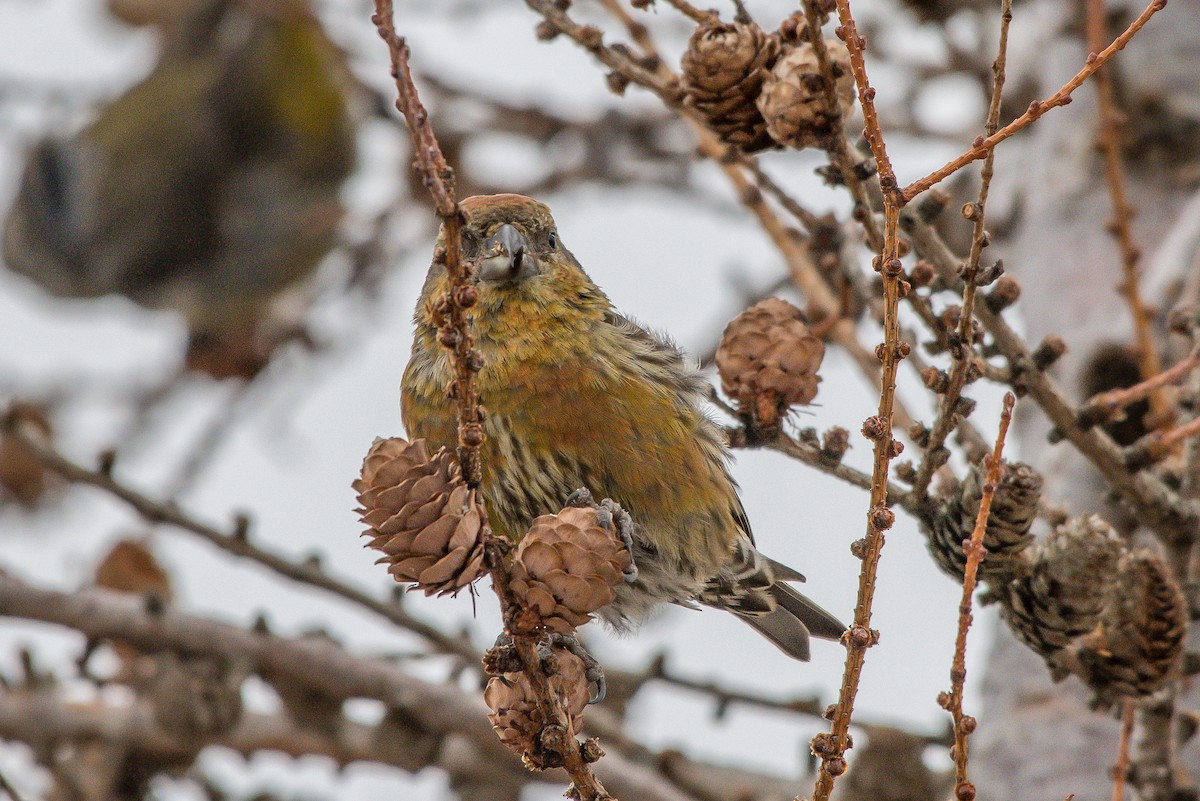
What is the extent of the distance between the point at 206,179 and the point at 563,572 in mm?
4097

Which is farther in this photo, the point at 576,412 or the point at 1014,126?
the point at 576,412

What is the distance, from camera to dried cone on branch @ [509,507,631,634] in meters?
1.82

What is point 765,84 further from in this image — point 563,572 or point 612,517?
point 563,572

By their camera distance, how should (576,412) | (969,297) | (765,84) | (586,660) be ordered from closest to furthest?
(969,297)
(586,660)
(765,84)
(576,412)

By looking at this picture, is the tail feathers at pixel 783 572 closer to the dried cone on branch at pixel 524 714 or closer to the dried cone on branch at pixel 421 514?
the dried cone on branch at pixel 524 714

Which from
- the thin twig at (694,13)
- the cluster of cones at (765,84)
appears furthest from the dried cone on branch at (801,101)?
the thin twig at (694,13)

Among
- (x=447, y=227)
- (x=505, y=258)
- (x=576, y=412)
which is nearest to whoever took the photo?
(x=447, y=227)

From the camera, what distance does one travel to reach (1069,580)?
88.9 inches

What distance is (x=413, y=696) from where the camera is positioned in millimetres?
3445

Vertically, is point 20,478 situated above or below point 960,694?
above

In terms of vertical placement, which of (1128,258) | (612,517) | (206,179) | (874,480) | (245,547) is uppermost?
(206,179)

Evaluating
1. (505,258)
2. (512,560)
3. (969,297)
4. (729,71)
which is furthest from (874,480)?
(505,258)

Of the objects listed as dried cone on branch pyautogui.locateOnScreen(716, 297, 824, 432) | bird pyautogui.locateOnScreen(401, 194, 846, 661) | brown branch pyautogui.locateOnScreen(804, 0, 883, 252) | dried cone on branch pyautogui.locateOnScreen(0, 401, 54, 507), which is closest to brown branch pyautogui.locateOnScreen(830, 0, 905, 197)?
brown branch pyautogui.locateOnScreen(804, 0, 883, 252)

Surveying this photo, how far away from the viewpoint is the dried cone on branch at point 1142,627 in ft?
7.77
